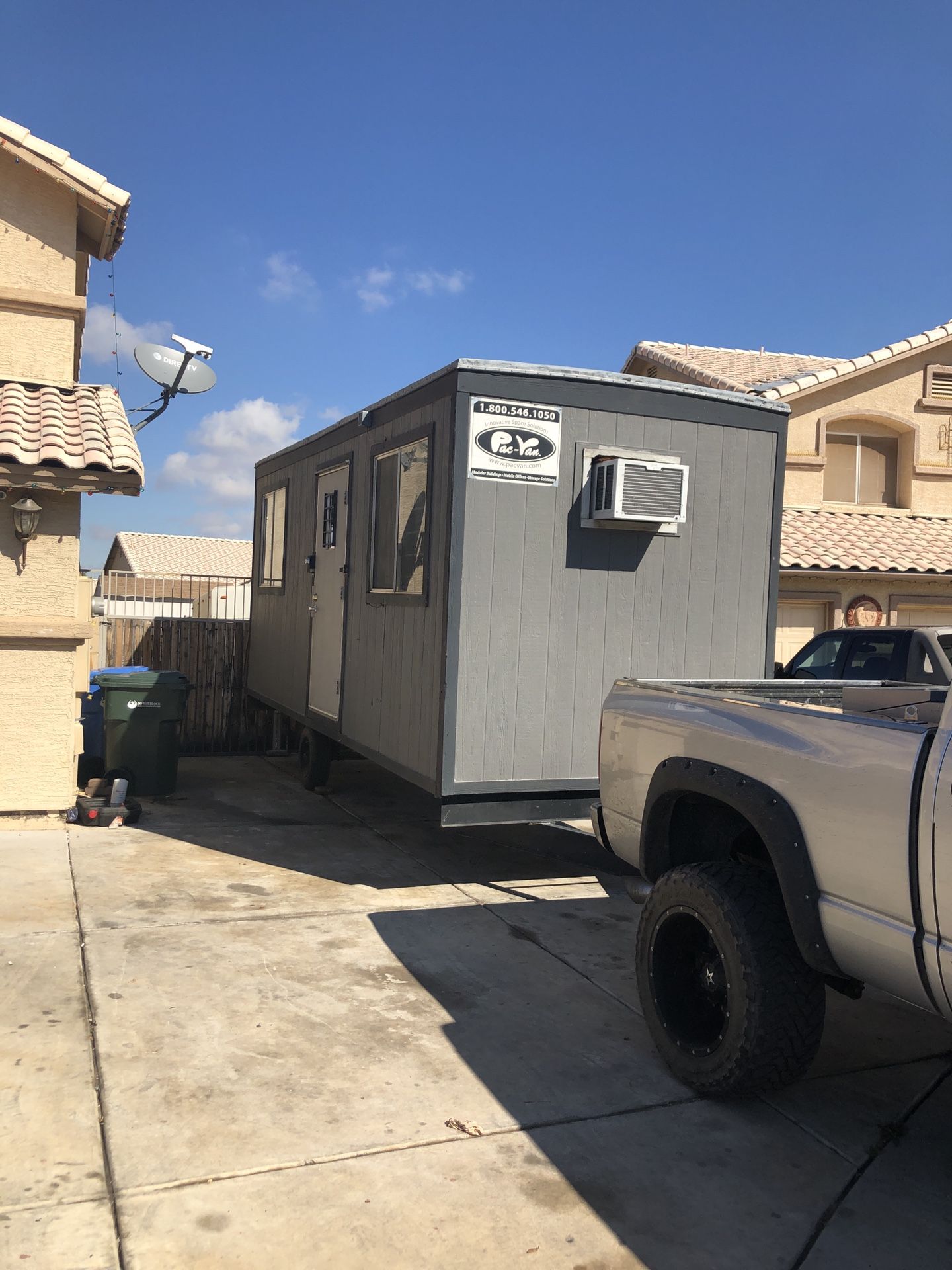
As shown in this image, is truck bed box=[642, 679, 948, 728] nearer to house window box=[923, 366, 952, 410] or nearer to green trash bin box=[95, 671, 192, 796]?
green trash bin box=[95, 671, 192, 796]

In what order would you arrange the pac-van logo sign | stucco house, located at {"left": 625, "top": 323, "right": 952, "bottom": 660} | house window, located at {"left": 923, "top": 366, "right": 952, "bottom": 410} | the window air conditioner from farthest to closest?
house window, located at {"left": 923, "top": 366, "right": 952, "bottom": 410}
stucco house, located at {"left": 625, "top": 323, "right": 952, "bottom": 660}
the window air conditioner
the pac-van logo sign

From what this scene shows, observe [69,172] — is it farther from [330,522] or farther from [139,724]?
[139,724]

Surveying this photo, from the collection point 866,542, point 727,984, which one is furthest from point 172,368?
point 866,542

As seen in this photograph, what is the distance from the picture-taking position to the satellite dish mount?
36.9ft

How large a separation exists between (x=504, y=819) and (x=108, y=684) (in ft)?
14.3

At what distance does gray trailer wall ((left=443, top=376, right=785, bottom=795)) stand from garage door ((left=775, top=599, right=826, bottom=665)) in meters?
9.75

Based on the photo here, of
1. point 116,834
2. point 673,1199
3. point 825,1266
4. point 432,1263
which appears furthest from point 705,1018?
point 116,834

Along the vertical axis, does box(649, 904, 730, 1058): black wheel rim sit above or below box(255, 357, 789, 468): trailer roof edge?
below

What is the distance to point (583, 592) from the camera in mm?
6680

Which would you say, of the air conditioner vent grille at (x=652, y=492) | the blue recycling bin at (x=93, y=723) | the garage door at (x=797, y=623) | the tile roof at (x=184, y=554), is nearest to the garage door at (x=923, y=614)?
the garage door at (x=797, y=623)

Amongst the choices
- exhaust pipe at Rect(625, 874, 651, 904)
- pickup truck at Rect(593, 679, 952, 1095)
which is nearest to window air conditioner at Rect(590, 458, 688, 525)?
pickup truck at Rect(593, 679, 952, 1095)

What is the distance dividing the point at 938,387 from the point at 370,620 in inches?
579

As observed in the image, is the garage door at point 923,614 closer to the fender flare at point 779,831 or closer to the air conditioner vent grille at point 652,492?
the air conditioner vent grille at point 652,492

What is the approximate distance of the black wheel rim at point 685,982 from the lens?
3.96m
